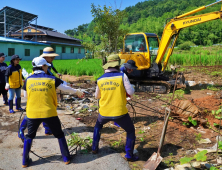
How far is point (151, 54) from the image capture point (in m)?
9.56

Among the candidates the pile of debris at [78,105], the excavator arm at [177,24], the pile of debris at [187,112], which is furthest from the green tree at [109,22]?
the pile of debris at [187,112]

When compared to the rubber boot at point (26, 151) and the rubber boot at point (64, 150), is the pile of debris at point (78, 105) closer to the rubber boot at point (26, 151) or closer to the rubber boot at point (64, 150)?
the rubber boot at point (64, 150)

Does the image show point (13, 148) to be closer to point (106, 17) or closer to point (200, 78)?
point (106, 17)

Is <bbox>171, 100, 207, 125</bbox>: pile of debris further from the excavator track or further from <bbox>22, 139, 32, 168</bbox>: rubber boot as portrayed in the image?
the excavator track

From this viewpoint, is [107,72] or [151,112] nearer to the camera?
[107,72]

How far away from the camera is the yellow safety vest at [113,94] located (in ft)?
10.7

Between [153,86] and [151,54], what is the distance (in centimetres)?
162

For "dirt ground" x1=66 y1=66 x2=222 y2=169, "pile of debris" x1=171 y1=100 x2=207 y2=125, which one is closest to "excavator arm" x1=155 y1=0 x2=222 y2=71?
"dirt ground" x1=66 y1=66 x2=222 y2=169

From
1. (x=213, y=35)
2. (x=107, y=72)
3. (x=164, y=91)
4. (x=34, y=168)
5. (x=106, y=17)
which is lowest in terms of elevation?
(x=34, y=168)

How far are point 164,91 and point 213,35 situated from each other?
42.7 meters

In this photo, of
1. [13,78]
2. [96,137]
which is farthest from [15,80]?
[96,137]

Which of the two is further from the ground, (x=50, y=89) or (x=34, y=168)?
(x=50, y=89)

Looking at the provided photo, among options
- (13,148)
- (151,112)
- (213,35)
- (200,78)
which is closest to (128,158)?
(13,148)

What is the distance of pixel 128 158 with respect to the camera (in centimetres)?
344
